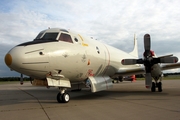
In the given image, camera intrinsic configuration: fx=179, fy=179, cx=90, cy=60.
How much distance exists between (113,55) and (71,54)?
5.83 metres

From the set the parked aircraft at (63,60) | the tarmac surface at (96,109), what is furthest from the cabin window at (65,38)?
the tarmac surface at (96,109)

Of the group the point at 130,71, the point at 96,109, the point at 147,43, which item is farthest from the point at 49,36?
the point at 130,71

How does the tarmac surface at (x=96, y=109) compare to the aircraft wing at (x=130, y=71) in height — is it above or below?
below

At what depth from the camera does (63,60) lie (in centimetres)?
841

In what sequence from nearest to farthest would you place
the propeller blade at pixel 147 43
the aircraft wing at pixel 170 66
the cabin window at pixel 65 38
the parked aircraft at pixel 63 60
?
the parked aircraft at pixel 63 60, the cabin window at pixel 65 38, the propeller blade at pixel 147 43, the aircraft wing at pixel 170 66

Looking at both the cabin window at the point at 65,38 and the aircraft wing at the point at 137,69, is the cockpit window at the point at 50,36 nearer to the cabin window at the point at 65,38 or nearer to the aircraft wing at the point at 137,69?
the cabin window at the point at 65,38

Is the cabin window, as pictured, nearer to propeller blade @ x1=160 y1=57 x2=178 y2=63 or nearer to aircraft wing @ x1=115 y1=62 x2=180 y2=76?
propeller blade @ x1=160 y1=57 x2=178 y2=63

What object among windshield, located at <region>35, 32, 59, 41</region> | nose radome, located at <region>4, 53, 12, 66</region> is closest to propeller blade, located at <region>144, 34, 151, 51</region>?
windshield, located at <region>35, 32, 59, 41</region>

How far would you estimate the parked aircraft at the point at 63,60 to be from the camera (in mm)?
7285

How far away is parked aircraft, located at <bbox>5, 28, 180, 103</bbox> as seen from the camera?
7.29m

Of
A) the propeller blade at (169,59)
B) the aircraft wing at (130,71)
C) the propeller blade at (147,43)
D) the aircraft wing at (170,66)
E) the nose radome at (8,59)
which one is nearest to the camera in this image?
the nose radome at (8,59)

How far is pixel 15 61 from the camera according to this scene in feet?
22.7

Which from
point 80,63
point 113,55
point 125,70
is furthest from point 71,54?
point 125,70

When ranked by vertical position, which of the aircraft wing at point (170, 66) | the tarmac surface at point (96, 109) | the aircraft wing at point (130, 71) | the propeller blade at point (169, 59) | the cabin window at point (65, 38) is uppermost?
the cabin window at point (65, 38)
